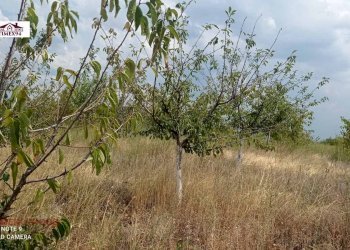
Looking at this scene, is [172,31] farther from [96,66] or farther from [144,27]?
[96,66]

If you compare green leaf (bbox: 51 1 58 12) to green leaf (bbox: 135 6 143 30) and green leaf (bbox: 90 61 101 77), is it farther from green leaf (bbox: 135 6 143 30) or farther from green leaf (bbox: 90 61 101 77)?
green leaf (bbox: 135 6 143 30)

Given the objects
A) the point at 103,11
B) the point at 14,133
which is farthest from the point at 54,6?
the point at 14,133

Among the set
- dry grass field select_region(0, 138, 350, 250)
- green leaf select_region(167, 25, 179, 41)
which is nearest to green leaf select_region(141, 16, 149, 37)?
green leaf select_region(167, 25, 179, 41)

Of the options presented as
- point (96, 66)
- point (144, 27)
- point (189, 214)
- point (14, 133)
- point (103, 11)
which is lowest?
point (189, 214)

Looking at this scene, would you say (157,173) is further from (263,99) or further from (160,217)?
(263,99)

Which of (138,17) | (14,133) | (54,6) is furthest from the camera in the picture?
(54,6)

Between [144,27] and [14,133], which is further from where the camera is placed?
[144,27]

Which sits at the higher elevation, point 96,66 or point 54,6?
point 54,6

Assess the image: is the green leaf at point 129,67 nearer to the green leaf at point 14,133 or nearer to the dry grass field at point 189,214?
the green leaf at point 14,133

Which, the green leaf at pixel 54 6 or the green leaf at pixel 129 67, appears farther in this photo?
the green leaf at pixel 54 6

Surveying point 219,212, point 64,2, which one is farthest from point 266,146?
point 64,2

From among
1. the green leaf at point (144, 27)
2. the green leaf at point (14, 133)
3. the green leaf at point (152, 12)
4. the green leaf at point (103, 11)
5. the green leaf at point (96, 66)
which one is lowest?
the green leaf at point (14, 133)

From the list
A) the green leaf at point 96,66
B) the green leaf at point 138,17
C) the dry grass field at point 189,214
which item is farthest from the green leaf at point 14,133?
the dry grass field at point 189,214

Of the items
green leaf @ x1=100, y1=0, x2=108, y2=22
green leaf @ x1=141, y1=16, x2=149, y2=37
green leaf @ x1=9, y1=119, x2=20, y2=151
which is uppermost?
green leaf @ x1=100, y1=0, x2=108, y2=22
